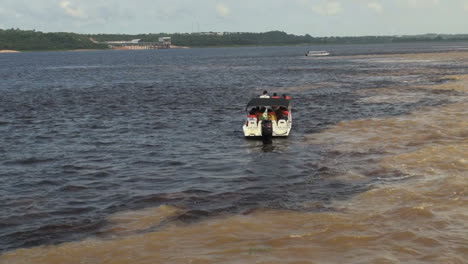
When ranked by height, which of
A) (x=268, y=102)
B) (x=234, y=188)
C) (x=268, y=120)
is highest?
(x=268, y=102)

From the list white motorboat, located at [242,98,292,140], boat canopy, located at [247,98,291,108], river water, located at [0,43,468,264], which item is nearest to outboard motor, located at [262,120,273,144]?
white motorboat, located at [242,98,292,140]

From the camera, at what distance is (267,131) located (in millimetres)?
28750

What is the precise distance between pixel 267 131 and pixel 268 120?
0.70m

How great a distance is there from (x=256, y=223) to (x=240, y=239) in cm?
138

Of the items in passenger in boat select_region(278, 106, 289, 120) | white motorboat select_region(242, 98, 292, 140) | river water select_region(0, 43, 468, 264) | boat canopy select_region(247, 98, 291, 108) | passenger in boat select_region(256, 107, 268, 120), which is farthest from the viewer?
passenger in boat select_region(278, 106, 289, 120)

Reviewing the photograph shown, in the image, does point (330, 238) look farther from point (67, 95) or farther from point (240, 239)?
point (67, 95)

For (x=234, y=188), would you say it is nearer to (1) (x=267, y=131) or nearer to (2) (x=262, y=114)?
(1) (x=267, y=131)

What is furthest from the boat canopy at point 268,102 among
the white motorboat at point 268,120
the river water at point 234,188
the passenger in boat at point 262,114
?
the river water at point 234,188

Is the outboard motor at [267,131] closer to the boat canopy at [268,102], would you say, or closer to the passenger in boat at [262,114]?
the passenger in boat at [262,114]

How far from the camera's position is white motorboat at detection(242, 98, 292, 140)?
28969 mm

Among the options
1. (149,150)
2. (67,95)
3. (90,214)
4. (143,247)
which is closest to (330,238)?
(143,247)

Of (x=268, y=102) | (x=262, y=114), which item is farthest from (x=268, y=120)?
(x=268, y=102)

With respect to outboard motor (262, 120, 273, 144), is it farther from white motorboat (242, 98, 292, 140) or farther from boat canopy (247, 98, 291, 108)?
boat canopy (247, 98, 291, 108)

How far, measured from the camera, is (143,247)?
14766 millimetres
